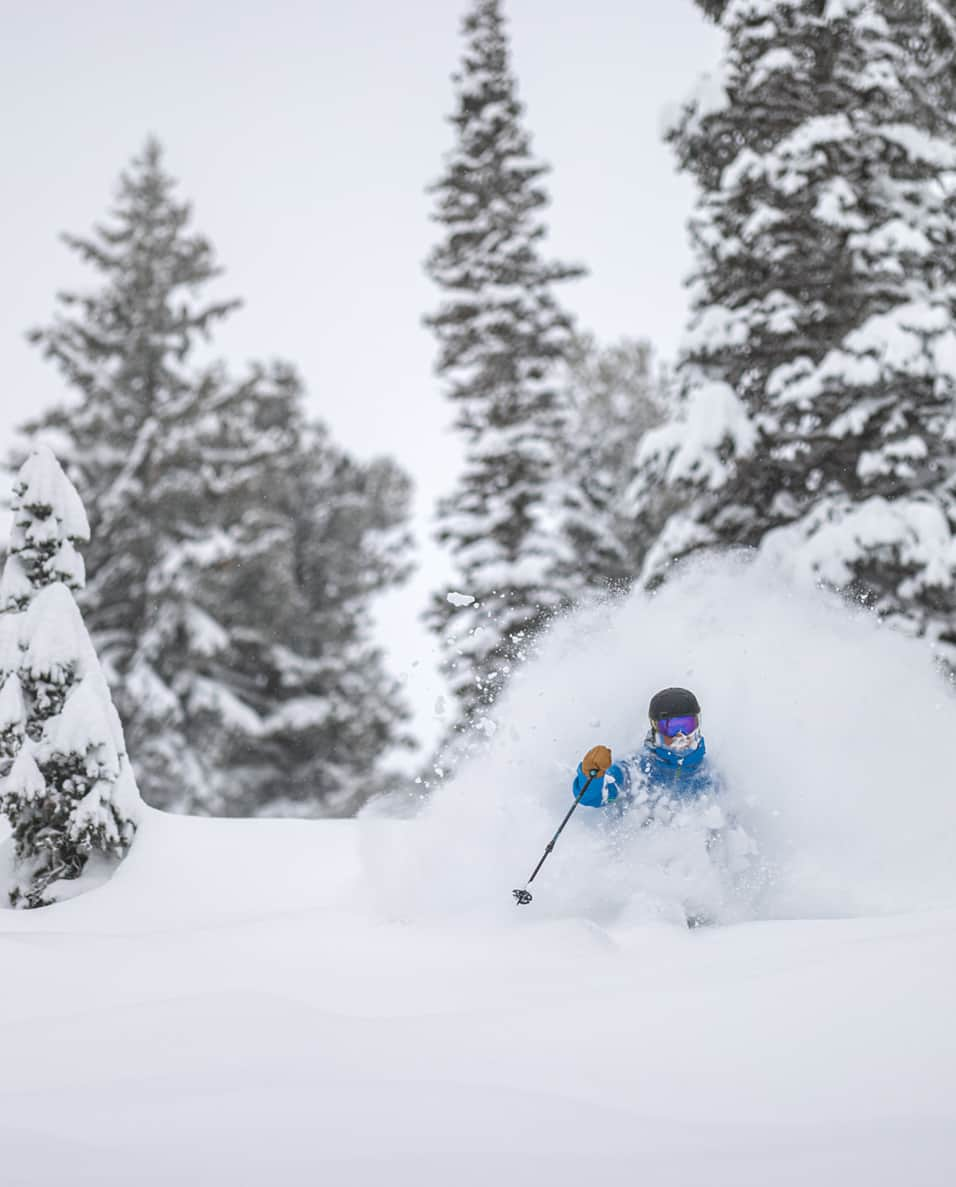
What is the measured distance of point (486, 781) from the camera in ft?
22.9

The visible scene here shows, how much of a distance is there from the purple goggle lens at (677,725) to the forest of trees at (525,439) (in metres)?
1.86

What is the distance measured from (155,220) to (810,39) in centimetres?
1422

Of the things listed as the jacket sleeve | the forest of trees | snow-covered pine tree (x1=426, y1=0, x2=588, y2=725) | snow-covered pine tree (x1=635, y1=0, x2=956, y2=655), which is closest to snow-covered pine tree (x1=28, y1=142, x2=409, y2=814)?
the forest of trees

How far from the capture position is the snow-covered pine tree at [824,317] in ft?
34.6

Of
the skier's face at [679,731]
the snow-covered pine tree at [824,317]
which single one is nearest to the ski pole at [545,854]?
the skier's face at [679,731]

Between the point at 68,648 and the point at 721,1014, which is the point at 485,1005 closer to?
the point at 721,1014

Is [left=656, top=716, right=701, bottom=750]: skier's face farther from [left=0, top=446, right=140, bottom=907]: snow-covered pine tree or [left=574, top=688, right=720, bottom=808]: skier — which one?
[left=0, top=446, right=140, bottom=907]: snow-covered pine tree

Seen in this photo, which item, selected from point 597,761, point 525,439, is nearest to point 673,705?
point 597,761

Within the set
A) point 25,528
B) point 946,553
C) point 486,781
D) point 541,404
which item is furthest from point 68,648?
point 541,404

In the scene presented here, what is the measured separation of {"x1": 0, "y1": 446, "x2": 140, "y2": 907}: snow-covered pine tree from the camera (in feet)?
21.8

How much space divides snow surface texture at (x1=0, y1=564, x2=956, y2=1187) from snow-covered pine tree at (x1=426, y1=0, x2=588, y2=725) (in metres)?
8.39

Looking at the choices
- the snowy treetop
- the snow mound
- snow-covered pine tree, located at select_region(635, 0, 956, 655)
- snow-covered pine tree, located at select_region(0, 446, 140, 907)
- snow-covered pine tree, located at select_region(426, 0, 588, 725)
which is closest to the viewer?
the snow mound

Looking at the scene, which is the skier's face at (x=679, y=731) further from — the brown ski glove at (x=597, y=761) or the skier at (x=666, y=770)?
the brown ski glove at (x=597, y=761)

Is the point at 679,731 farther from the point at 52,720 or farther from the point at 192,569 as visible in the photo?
the point at 192,569
